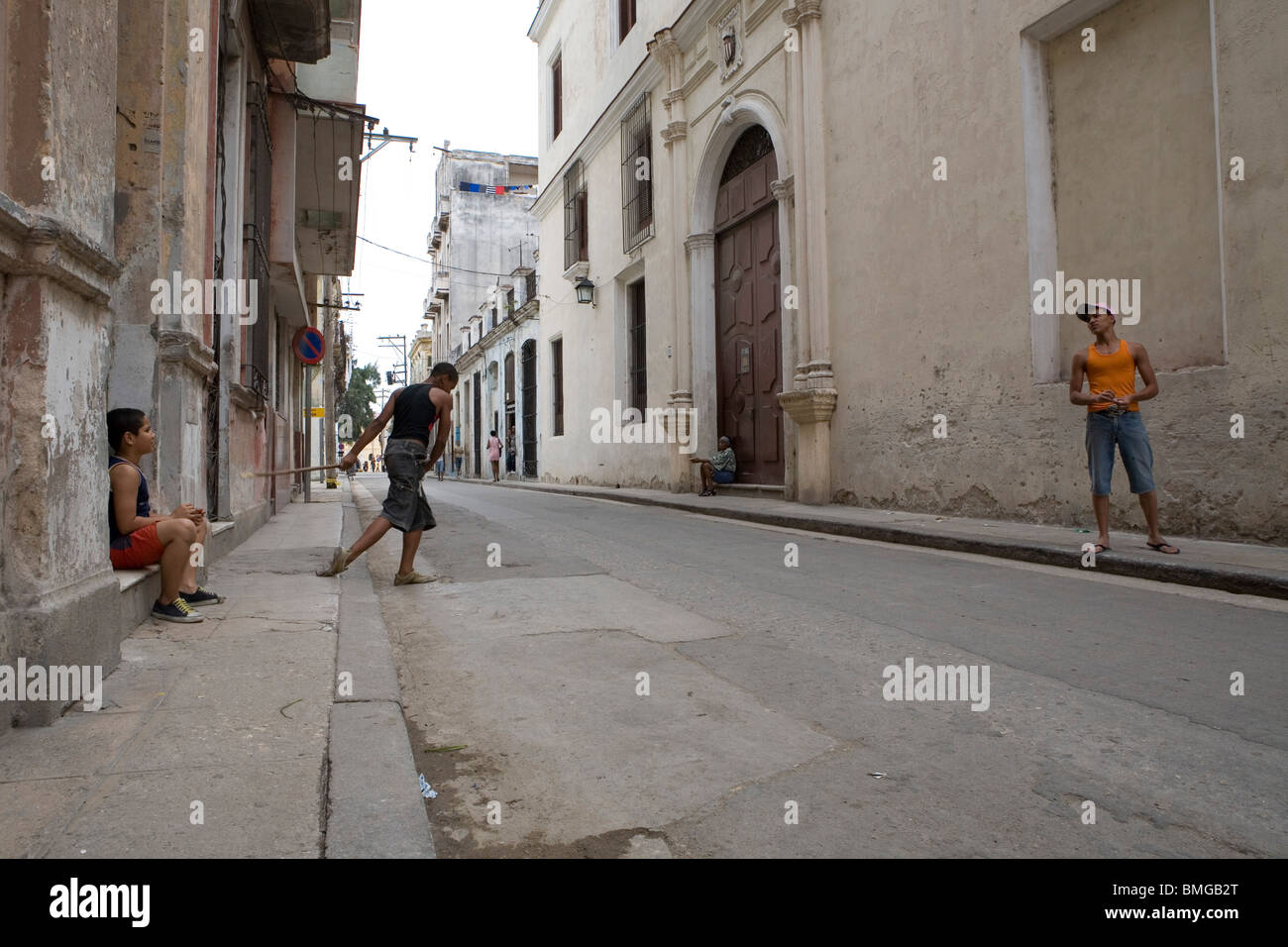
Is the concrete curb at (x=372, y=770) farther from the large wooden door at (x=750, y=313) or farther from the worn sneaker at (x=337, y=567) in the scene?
the large wooden door at (x=750, y=313)

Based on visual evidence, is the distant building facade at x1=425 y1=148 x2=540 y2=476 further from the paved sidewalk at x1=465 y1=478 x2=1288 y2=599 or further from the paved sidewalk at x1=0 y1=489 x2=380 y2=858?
the paved sidewalk at x1=0 y1=489 x2=380 y2=858

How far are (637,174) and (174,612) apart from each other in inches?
588

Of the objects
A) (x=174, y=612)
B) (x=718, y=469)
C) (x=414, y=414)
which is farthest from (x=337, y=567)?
(x=718, y=469)

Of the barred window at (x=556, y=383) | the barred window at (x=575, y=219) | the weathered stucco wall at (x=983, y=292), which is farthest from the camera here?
the barred window at (x=556, y=383)

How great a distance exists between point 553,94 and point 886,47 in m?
16.1

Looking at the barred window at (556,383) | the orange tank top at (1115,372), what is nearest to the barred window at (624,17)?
the barred window at (556,383)

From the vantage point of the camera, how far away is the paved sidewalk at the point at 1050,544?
16.1ft

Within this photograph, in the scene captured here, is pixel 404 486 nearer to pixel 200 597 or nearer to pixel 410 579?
pixel 410 579

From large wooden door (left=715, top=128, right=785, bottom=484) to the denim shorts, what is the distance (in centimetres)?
702

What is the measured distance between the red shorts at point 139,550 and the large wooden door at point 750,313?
983 cm

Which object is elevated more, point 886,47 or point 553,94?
point 553,94
